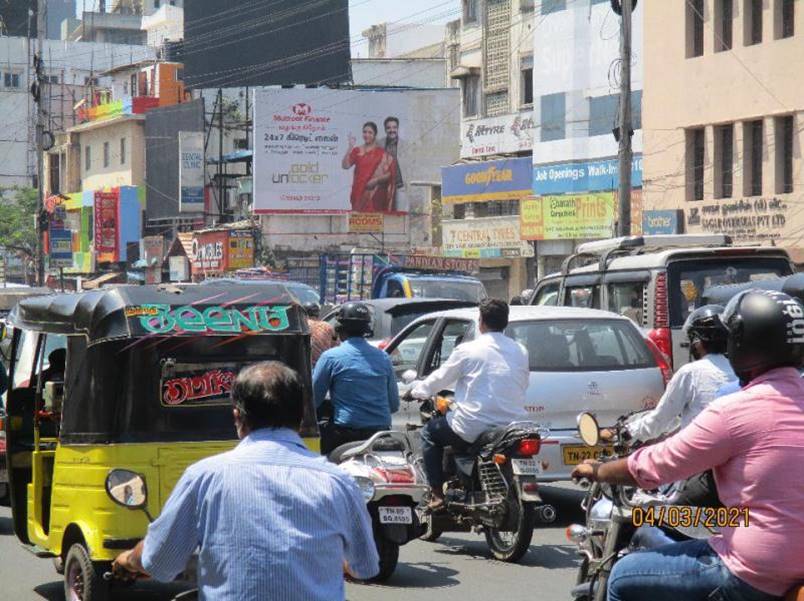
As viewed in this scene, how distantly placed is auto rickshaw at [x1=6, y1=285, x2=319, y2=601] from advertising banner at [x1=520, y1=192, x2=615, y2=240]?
31.4 meters

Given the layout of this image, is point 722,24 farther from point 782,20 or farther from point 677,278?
point 677,278

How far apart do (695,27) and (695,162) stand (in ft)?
10.2

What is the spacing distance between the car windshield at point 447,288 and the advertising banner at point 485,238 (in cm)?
2097

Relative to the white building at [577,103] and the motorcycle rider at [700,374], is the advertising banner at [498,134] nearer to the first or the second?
the white building at [577,103]

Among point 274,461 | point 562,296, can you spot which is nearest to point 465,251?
point 562,296

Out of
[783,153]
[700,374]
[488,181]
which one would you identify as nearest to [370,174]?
[488,181]

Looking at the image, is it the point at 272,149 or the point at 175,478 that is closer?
the point at 175,478

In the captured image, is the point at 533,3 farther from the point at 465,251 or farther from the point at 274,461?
the point at 274,461

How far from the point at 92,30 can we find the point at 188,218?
129 ft

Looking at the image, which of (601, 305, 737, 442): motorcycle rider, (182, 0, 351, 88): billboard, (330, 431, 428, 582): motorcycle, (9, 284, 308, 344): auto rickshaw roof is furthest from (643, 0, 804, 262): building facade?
(182, 0, 351, 88): billboard

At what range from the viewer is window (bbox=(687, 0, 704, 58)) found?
113ft

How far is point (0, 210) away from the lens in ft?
242

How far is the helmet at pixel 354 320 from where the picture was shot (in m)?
9.73

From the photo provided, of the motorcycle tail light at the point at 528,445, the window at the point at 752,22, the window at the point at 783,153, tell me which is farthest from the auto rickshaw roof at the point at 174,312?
the window at the point at 752,22
